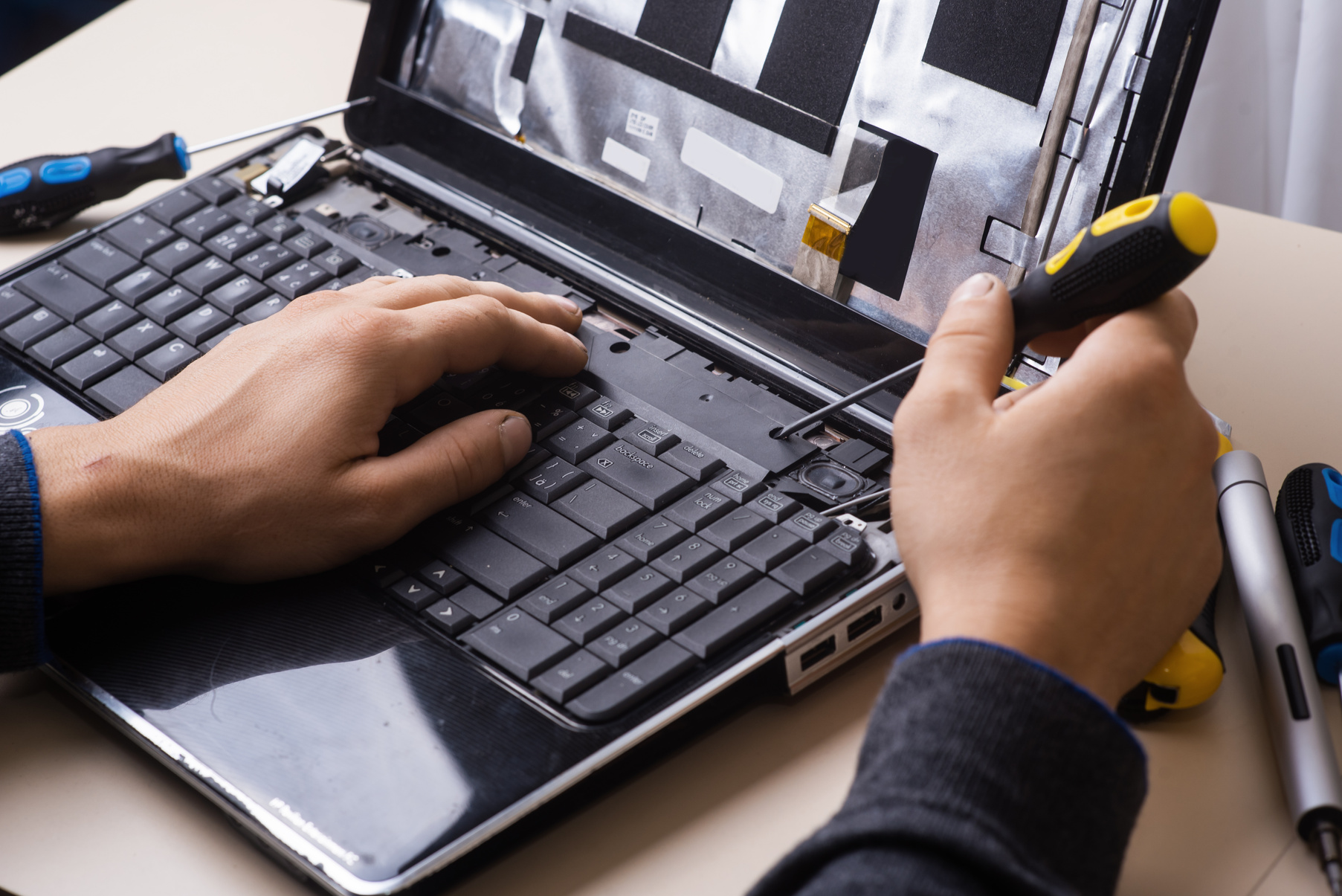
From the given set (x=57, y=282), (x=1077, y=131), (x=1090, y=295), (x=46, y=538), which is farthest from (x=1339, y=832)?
(x=57, y=282)

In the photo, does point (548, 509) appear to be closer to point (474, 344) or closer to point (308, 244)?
point (474, 344)

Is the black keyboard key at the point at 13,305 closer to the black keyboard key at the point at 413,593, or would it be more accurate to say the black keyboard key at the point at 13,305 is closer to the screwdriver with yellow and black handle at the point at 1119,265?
the black keyboard key at the point at 413,593

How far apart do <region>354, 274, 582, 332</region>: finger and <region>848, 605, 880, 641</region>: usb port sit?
281mm

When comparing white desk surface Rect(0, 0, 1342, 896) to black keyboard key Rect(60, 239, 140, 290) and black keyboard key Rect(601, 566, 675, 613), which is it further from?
black keyboard key Rect(60, 239, 140, 290)

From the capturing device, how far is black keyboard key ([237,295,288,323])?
0.73 meters

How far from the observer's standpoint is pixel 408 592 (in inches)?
22.2

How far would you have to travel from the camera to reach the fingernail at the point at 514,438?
0.62m

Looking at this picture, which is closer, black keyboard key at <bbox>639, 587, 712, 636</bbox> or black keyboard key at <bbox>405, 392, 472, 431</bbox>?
black keyboard key at <bbox>639, 587, 712, 636</bbox>

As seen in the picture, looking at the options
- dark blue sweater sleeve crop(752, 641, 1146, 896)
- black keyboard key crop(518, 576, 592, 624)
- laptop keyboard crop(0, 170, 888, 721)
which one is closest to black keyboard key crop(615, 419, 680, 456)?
laptop keyboard crop(0, 170, 888, 721)

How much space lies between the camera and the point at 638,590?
550 millimetres

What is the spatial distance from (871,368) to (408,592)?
0.31 m

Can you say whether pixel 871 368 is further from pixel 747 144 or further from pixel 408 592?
pixel 408 592

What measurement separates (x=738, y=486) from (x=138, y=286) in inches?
17.7

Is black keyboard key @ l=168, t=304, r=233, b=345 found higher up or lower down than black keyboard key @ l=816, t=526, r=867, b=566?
lower down
